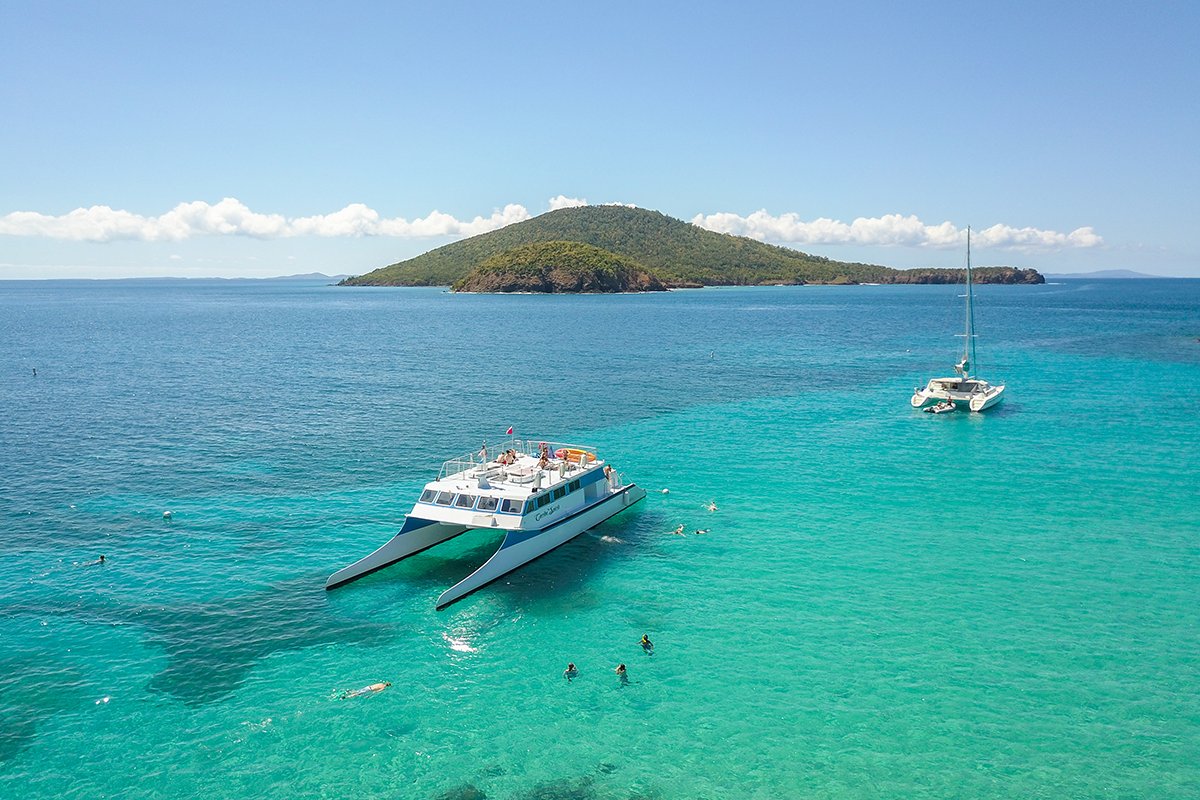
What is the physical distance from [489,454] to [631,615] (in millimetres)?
23201

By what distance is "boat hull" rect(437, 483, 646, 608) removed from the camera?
115 ft

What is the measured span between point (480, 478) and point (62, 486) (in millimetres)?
→ 31532

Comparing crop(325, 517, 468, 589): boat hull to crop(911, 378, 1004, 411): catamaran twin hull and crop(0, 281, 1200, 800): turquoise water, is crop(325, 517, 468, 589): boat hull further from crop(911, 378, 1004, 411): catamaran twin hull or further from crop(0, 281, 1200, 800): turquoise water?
crop(911, 378, 1004, 411): catamaran twin hull

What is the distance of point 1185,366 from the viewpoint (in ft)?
344

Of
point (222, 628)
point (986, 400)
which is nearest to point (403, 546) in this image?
point (222, 628)

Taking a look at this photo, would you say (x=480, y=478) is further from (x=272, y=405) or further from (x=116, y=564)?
(x=272, y=405)

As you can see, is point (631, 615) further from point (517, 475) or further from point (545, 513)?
point (517, 475)

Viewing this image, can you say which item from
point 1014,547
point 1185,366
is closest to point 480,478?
point 1014,547

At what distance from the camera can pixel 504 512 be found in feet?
123

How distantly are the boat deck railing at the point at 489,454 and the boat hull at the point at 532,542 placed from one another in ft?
11.9

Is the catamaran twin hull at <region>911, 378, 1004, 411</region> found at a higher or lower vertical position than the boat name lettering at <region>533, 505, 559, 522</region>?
higher

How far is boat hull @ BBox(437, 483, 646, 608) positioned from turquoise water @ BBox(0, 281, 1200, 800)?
0.79 metres

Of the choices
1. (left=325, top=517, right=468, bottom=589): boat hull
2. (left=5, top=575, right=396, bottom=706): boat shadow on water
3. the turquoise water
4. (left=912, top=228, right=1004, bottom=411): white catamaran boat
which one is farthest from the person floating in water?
(left=912, top=228, right=1004, bottom=411): white catamaran boat

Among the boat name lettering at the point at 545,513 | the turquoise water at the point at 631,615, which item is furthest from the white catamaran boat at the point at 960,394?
the boat name lettering at the point at 545,513
